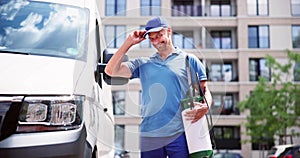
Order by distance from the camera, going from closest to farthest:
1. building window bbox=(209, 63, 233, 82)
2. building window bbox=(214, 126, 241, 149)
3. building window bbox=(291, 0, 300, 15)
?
building window bbox=(209, 63, 233, 82)
building window bbox=(291, 0, 300, 15)
building window bbox=(214, 126, 241, 149)

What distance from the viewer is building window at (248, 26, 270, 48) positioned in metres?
24.0

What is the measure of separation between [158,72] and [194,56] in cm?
26

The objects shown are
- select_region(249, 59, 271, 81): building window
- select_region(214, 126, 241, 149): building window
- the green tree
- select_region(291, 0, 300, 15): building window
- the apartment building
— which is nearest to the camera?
the green tree

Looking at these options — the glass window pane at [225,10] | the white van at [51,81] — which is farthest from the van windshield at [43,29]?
the glass window pane at [225,10]

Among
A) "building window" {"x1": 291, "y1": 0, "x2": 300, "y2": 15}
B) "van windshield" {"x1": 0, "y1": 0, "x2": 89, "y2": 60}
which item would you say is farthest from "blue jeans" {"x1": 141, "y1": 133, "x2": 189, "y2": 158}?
"building window" {"x1": 291, "y1": 0, "x2": 300, "y2": 15}

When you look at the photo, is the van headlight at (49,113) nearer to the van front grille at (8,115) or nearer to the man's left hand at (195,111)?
the van front grille at (8,115)

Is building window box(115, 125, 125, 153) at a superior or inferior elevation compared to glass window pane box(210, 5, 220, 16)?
inferior

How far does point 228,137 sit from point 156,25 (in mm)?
21476

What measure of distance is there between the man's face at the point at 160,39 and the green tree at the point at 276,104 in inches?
658

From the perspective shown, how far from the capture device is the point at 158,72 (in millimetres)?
2803

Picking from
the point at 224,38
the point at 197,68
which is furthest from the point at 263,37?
the point at 197,68

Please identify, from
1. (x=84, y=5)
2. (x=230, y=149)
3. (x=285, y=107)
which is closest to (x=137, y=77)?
(x=84, y=5)

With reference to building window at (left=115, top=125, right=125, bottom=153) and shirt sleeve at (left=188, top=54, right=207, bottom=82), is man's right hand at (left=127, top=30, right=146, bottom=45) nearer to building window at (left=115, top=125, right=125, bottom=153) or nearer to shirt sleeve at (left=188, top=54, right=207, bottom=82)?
shirt sleeve at (left=188, top=54, right=207, bottom=82)

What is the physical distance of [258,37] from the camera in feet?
79.4
